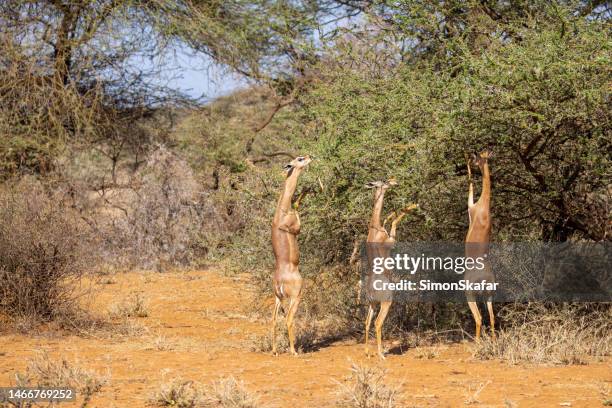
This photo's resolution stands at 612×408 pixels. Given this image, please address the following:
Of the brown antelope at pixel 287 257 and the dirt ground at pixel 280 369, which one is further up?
the brown antelope at pixel 287 257

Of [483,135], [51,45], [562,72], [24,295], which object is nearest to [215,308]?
[24,295]

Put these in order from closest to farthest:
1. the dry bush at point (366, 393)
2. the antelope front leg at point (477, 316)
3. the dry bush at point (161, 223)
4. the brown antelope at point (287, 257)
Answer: the dry bush at point (366, 393) < the antelope front leg at point (477, 316) < the brown antelope at point (287, 257) < the dry bush at point (161, 223)

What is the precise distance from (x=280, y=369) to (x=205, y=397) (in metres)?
1.27

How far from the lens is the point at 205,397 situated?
21.5 feet

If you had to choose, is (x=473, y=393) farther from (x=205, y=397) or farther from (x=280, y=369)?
(x=205, y=397)

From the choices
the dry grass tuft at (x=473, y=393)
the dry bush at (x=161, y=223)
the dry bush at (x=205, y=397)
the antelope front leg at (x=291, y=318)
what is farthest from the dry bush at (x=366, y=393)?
the dry bush at (x=161, y=223)

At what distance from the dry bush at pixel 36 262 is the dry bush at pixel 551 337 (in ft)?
14.5

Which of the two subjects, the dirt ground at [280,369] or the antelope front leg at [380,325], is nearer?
the dirt ground at [280,369]

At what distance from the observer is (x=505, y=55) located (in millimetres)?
9031

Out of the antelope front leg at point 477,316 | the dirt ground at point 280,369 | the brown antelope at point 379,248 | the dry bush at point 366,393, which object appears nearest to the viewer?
the dry bush at point 366,393

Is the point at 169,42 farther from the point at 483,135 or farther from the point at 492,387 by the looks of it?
the point at 492,387

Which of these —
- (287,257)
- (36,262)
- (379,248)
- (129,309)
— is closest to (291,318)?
(287,257)

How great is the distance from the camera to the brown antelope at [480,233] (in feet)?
26.7

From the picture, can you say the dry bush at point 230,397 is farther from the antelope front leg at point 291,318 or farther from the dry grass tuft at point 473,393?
the antelope front leg at point 291,318
